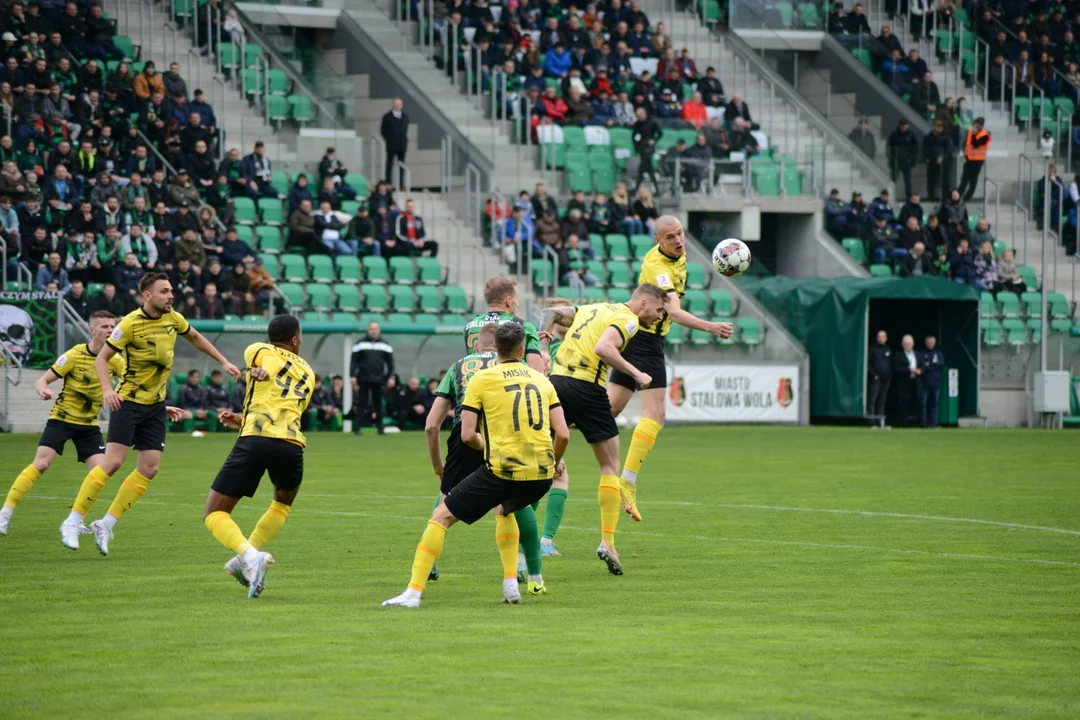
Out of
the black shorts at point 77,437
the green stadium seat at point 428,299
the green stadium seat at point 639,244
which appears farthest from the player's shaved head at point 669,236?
the green stadium seat at point 639,244

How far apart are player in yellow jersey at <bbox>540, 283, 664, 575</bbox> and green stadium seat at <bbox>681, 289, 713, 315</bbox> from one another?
22.6 m

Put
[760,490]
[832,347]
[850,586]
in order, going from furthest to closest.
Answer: [832,347]
[760,490]
[850,586]

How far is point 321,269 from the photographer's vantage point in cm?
3167

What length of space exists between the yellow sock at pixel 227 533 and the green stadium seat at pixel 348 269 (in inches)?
866

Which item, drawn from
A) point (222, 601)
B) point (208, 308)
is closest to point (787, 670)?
point (222, 601)

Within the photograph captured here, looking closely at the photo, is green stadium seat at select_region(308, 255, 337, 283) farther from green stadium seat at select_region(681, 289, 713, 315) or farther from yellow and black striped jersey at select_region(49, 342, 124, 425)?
yellow and black striped jersey at select_region(49, 342, 124, 425)

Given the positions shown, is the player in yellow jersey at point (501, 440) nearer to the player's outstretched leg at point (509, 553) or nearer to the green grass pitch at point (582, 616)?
the player's outstretched leg at point (509, 553)

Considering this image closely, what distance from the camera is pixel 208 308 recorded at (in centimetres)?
2838

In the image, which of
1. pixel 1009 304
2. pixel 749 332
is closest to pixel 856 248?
pixel 1009 304

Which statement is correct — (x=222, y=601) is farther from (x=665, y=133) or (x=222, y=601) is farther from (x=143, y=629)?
(x=665, y=133)

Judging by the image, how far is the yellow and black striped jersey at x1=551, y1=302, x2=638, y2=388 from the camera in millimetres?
11758

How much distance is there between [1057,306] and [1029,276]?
56.9 inches

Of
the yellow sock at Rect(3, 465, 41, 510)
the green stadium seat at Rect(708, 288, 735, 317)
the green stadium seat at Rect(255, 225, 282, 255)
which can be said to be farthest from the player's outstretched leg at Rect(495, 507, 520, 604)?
the green stadium seat at Rect(708, 288, 735, 317)

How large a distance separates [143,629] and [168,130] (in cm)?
2450
